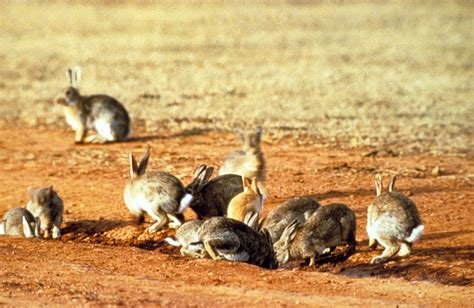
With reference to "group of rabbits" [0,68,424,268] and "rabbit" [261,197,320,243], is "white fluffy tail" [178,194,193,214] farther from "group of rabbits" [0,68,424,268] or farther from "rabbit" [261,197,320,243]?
"rabbit" [261,197,320,243]

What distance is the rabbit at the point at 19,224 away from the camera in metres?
10.4

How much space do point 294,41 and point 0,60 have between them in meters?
7.86

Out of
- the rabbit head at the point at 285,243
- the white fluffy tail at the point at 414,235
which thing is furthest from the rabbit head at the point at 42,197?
the white fluffy tail at the point at 414,235

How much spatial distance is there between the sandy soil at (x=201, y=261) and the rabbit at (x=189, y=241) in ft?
0.56

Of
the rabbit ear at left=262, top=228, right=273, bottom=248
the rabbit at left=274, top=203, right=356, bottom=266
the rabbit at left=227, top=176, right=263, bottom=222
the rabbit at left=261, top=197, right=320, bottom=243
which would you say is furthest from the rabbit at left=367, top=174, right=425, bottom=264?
the rabbit at left=227, top=176, right=263, bottom=222

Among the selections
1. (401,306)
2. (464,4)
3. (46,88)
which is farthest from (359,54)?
(401,306)

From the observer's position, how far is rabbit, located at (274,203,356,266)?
366 inches

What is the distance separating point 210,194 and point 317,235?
1.64m

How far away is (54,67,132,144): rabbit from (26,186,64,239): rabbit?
472 centimetres

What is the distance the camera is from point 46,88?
67.8 ft

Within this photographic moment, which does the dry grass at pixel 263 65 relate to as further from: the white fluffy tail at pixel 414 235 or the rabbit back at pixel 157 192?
the white fluffy tail at pixel 414 235

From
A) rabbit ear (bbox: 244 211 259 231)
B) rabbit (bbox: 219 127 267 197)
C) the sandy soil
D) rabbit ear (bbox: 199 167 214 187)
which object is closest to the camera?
the sandy soil

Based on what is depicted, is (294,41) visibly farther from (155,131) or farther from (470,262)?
(470,262)

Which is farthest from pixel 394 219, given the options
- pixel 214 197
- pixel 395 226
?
pixel 214 197
